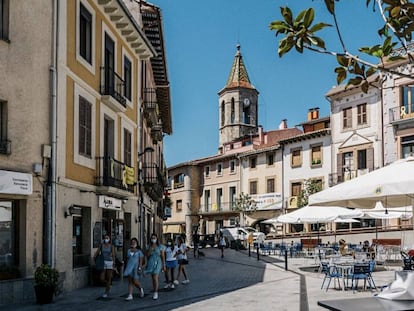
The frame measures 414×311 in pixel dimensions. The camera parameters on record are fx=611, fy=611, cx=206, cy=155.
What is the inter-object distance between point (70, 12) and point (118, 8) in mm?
3356

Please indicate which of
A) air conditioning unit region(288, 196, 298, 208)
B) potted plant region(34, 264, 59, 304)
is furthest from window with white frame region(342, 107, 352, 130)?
potted plant region(34, 264, 59, 304)

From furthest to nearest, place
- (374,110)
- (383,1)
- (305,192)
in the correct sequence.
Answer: (305,192) → (374,110) → (383,1)

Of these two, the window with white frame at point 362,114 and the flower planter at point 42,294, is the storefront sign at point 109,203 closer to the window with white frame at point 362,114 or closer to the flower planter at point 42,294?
the flower planter at point 42,294

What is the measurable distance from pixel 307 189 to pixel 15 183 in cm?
3442

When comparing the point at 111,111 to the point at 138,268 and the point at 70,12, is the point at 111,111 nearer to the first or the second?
the point at 70,12

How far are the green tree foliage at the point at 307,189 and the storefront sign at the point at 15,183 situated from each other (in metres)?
32.9

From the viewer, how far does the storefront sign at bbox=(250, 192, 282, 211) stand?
5115 centimetres

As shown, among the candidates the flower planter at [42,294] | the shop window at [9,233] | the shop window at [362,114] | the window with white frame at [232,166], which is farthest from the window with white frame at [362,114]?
the flower planter at [42,294]

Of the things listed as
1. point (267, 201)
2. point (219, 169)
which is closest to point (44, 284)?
point (267, 201)

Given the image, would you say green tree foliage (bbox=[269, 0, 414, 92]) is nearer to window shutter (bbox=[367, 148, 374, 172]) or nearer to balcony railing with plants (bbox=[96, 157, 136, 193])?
balcony railing with plants (bbox=[96, 157, 136, 193])

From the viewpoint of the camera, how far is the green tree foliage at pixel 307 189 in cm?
4495

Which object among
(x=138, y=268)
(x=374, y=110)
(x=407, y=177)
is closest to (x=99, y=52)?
(x=138, y=268)

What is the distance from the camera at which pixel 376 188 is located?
8820mm

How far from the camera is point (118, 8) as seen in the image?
1927 centimetres
